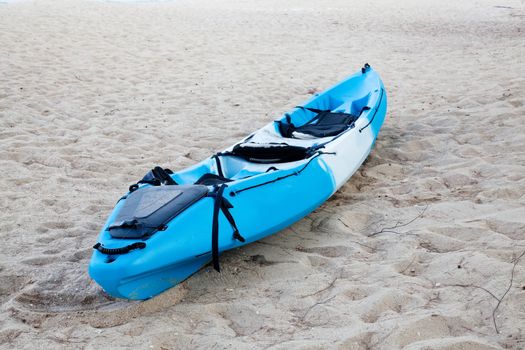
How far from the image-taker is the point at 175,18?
1338 centimetres

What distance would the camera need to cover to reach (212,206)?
3.15m

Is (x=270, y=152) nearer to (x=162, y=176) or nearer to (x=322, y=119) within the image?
(x=162, y=176)

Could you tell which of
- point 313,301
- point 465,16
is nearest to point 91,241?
point 313,301

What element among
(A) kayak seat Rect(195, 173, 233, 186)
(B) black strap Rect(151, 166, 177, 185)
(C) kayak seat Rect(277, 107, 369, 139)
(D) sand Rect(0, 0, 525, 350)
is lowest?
(D) sand Rect(0, 0, 525, 350)

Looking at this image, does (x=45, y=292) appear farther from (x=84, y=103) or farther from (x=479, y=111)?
(x=479, y=111)

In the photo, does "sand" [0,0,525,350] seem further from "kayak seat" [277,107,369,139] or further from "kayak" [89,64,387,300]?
"kayak seat" [277,107,369,139]

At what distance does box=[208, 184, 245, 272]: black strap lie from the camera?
10.1ft

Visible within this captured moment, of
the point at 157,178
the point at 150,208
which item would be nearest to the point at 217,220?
the point at 150,208

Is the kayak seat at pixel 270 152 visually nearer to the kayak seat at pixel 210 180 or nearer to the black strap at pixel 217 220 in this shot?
the kayak seat at pixel 210 180

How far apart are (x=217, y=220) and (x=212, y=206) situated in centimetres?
9

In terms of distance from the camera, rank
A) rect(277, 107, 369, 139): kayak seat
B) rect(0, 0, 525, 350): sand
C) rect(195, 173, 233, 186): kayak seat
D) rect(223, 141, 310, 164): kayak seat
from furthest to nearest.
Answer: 1. rect(277, 107, 369, 139): kayak seat
2. rect(223, 141, 310, 164): kayak seat
3. rect(195, 173, 233, 186): kayak seat
4. rect(0, 0, 525, 350): sand

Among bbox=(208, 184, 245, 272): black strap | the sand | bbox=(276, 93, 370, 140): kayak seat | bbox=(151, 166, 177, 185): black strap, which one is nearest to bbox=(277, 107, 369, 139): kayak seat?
bbox=(276, 93, 370, 140): kayak seat

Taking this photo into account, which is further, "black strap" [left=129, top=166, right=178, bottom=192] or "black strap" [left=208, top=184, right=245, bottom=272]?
"black strap" [left=129, top=166, right=178, bottom=192]

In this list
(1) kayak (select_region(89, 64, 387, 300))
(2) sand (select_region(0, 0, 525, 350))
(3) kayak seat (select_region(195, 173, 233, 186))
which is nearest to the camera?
(2) sand (select_region(0, 0, 525, 350))
